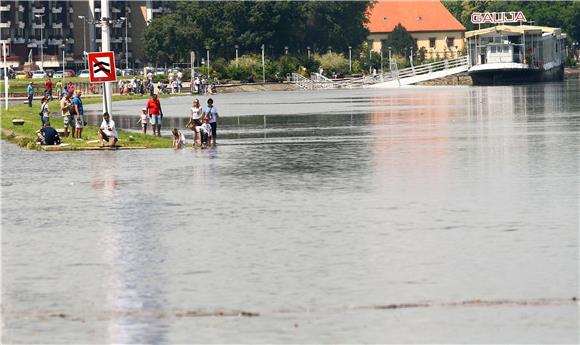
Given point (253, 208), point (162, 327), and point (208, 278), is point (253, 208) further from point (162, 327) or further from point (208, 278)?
point (162, 327)

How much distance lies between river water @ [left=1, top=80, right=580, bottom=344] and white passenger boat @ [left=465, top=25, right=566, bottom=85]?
96.3 meters

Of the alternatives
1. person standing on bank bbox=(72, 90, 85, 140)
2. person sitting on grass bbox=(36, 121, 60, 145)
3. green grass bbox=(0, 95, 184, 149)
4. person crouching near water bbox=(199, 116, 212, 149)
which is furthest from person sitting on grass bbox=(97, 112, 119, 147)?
person standing on bank bbox=(72, 90, 85, 140)

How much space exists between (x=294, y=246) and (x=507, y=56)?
122703mm

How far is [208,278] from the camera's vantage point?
17016mm

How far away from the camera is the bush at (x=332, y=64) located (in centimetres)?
14738

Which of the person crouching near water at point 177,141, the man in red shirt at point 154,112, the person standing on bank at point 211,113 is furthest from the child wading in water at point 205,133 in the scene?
the man in red shirt at point 154,112

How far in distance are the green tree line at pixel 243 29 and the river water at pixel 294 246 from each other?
115m

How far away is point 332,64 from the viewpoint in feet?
486

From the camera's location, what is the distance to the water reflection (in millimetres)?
14000

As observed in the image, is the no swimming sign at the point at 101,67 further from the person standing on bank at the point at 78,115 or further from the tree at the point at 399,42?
the tree at the point at 399,42

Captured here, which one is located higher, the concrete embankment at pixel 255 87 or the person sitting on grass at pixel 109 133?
the concrete embankment at pixel 255 87

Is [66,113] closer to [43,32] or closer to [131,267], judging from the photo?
[131,267]

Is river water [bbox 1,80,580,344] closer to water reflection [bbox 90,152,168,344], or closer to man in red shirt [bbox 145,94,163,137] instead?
water reflection [bbox 90,152,168,344]

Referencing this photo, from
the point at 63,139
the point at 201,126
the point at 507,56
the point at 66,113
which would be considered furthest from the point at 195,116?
the point at 507,56
